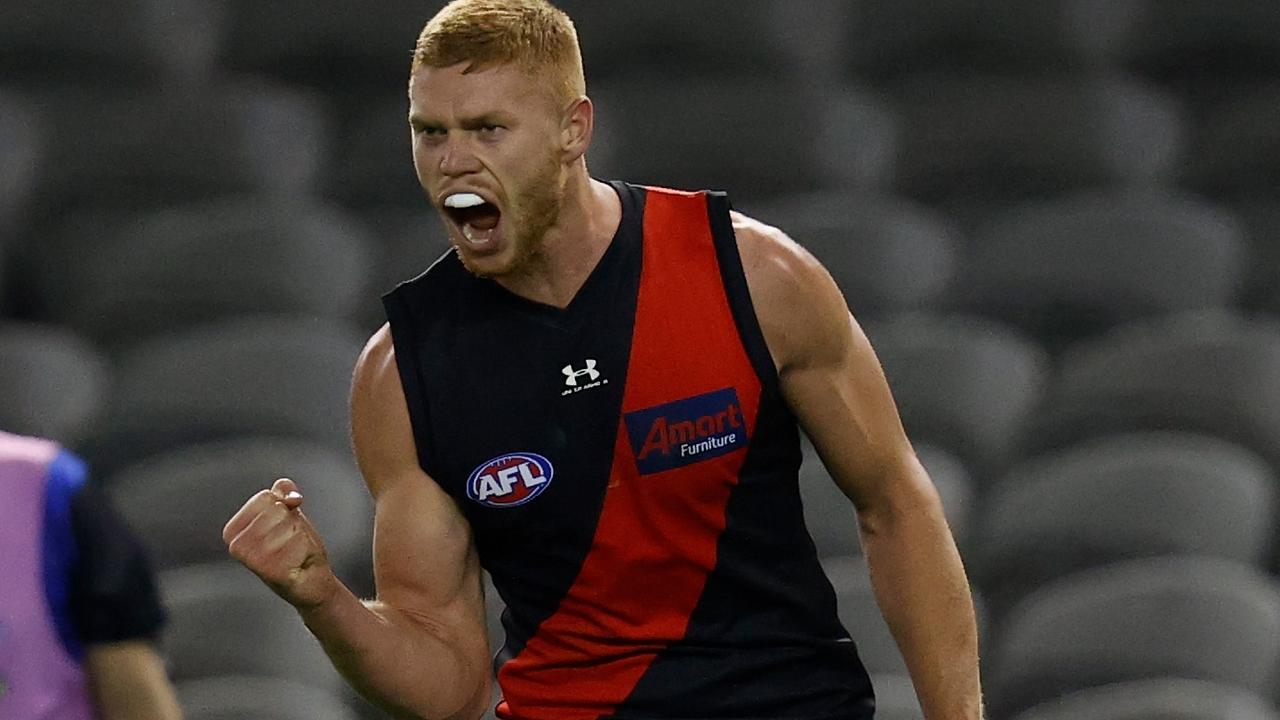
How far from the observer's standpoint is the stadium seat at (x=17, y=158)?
5.73 m

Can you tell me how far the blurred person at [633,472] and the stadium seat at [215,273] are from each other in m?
2.78

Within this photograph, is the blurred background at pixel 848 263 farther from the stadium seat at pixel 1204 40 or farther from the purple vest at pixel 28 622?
the purple vest at pixel 28 622

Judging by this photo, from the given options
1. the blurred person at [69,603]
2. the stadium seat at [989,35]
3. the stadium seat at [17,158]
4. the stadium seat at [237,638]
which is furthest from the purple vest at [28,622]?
the stadium seat at [989,35]

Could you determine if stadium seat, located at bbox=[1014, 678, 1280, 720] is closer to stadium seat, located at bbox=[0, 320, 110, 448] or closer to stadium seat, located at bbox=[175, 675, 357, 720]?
stadium seat, located at bbox=[175, 675, 357, 720]

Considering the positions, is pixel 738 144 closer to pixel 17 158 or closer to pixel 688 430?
pixel 17 158

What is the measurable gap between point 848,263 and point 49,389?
176 cm

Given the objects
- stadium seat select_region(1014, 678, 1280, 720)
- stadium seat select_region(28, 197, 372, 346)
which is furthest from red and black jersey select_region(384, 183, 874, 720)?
stadium seat select_region(28, 197, 372, 346)

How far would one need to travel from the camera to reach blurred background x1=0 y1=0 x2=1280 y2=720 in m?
4.07

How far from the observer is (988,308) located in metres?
5.45

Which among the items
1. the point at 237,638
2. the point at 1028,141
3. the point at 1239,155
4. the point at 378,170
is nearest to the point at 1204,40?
the point at 1239,155

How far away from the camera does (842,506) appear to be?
4.37 meters

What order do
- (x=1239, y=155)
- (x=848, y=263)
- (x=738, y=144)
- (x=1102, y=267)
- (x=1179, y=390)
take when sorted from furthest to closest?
(x=1239, y=155) → (x=738, y=144) → (x=1102, y=267) → (x=848, y=263) → (x=1179, y=390)

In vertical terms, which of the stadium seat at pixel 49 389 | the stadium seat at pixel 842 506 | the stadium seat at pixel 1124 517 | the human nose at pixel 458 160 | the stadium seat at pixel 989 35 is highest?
the human nose at pixel 458 160

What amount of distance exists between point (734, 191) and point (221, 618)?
216 centimetres
